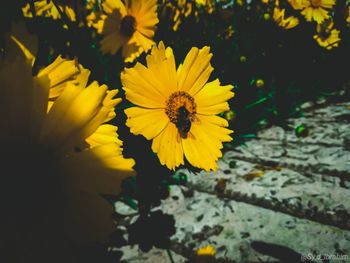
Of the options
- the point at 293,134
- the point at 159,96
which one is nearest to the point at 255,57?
the point at 293,134

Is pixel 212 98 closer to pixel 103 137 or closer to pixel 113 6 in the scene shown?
pixel 103 137

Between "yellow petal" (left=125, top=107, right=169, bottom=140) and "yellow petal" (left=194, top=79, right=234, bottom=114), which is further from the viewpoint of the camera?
"yellow petal" (left=194, top=79, right=234, bottom=114)

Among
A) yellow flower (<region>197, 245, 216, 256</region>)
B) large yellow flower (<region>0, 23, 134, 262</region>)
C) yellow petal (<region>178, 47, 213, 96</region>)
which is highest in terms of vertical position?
yellow petal (<region>178, 47, 213, 96</region>)

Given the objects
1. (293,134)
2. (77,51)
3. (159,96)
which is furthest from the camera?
(293,134)

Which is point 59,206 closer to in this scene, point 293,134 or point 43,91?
point 43,91

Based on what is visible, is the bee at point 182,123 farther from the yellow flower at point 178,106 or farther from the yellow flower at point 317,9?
the yellow flower at point 317,9

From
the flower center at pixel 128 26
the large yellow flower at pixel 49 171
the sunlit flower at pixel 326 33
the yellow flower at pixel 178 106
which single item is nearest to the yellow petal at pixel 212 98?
the yellow flower at pixel 178 106

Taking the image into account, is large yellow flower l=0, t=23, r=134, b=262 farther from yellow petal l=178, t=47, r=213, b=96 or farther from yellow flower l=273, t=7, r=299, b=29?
yellow flower l=273, t=7, r=299, b=29

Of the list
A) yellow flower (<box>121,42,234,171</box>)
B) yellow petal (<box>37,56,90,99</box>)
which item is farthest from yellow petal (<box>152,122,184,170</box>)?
yellow petal (<box>37,56,90,99</box>)
